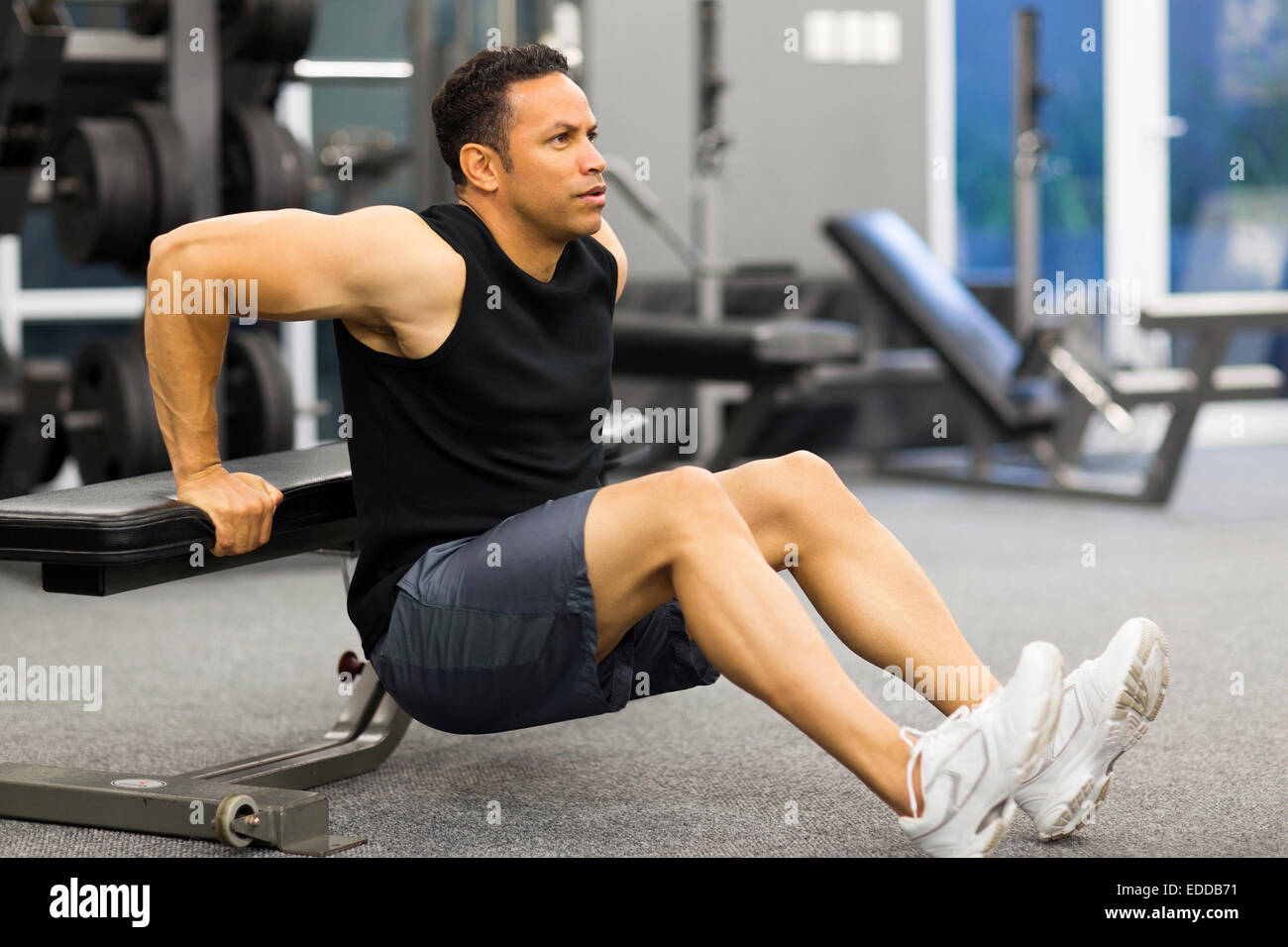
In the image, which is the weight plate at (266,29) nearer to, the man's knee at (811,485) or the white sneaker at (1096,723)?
the man's knee at (811,485)

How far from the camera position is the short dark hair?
174 centimetres

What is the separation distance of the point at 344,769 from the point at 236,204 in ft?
6.50

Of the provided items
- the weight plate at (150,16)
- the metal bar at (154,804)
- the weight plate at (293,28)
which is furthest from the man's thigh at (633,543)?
the weight plate at (150,16)

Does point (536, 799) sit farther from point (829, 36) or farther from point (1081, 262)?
point (1081, 262)

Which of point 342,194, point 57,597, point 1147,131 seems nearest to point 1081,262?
point 1147,131

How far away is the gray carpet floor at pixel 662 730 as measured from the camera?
1.80 m

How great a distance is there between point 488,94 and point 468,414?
0.36 meters

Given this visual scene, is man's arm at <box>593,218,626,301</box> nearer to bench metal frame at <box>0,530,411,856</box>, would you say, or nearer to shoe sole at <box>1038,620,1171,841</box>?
bench metal frame at <box>0,530,411,856</box>

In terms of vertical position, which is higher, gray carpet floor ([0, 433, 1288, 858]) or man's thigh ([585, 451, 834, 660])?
man's thigh ([585, 451, 834, 660])

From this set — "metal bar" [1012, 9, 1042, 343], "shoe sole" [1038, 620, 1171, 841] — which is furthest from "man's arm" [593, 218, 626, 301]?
"metal bar" [1012, 9, 1042, 343]

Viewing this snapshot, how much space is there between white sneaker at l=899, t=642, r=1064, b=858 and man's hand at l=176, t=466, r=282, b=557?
76 centimetres

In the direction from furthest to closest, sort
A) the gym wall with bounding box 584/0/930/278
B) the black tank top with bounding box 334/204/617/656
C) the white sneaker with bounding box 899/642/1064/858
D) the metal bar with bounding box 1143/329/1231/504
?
the gym wall with bounding box 584/0/930/278 → the metal bar with bounding box 1143/329/1231/504 → the black tank top with bounding box 334/204/617/656 → the white sneaker with bounding box 899/642/1064/858

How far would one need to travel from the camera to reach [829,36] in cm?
582

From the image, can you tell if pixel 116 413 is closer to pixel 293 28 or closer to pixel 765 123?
pixel 293 28
